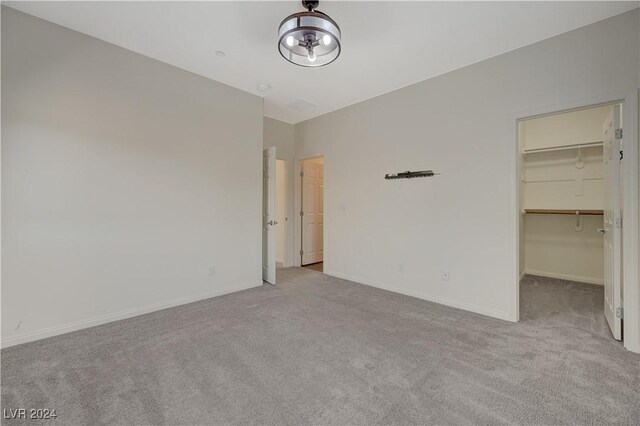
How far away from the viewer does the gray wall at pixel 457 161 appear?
2539mm

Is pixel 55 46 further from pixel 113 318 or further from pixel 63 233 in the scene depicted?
pixel 113 318

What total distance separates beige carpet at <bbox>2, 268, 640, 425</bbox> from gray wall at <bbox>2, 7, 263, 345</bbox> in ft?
1.33

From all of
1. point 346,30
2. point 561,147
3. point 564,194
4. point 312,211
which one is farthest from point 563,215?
point 346,30

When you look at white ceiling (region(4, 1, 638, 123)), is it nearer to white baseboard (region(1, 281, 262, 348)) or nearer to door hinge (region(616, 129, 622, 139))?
door hinge (region(616, 129, 622, 139))

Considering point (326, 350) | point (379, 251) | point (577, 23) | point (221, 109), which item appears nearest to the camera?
point (326, 350)

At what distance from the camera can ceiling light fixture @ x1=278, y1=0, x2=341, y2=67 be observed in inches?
81.1

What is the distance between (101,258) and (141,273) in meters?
0.42

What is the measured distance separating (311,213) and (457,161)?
127 inches

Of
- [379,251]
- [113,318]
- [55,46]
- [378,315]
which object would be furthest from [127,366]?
[379,251]

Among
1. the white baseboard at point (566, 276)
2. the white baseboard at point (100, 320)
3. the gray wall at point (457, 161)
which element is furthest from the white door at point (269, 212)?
the white baseboard at point (566, 276)

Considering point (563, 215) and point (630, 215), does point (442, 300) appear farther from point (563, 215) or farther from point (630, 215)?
point (563, 215)

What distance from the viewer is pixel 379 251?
416cm

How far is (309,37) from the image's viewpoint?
7.17ft

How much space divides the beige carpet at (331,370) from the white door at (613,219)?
0.23 meters
